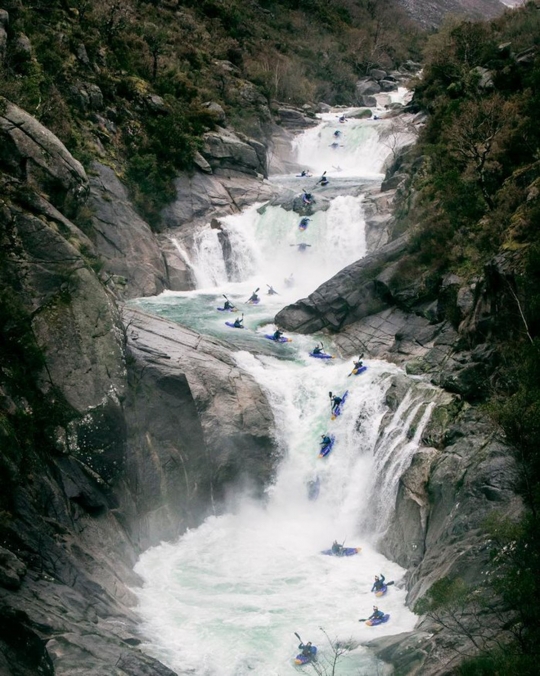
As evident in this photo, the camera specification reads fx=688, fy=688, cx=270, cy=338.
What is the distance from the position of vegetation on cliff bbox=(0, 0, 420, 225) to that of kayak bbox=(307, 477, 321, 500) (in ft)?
56.3

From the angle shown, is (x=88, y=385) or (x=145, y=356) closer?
(x=88, y=385)

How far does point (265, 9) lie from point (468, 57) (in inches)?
1655

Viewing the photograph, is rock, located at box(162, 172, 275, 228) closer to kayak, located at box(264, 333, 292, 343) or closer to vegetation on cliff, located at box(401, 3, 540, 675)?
vegetation on cliff, located at box(401, 3, 540, 675)

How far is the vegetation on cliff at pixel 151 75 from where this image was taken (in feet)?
110

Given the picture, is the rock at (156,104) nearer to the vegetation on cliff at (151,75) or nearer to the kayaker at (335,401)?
the vegetation on cliff at (151,75)

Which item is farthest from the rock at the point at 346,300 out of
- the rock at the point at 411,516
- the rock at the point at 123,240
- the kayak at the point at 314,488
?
the rock at the point at 411,516

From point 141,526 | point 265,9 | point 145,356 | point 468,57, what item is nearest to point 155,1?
point 265,9

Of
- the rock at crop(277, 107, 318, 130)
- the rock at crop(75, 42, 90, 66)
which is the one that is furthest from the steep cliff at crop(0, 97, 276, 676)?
the rock at crop(277, 107, 318, 130)

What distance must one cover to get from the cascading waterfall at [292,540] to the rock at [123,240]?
1.64m

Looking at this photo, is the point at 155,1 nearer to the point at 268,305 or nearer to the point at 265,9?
the point at 265,9

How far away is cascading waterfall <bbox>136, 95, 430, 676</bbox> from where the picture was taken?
1716cm

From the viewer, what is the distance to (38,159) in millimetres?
22031

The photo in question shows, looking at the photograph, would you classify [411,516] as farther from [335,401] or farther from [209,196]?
[209,196]

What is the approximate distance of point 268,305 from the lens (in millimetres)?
34781
